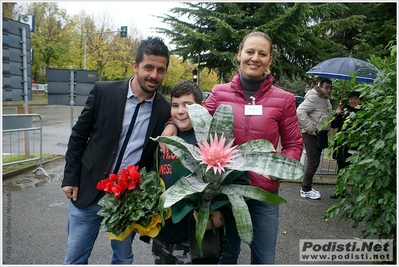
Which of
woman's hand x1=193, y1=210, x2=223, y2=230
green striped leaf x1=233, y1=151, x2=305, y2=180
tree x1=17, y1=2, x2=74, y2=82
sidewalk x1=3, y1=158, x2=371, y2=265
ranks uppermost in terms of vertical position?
tree x1=17, y1=2, x2=74, y2=82

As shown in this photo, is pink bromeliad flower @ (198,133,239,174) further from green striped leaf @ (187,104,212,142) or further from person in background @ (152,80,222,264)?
person in background @ (152,80,222,264)

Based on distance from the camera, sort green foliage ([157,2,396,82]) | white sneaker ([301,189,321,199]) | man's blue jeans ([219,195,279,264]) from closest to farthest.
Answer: man's blue jeans ([219,195,279,264]), white sneaker ([301,189,321,199]), green foliage ([157,2,396,82])

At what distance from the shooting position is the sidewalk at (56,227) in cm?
319

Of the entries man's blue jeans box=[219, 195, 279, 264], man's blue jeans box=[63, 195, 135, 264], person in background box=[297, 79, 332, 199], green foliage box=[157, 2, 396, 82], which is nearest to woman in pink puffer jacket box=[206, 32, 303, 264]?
man's blue jeans box=[219, 195, 279, 264]

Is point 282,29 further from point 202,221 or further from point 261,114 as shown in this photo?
point 202,221

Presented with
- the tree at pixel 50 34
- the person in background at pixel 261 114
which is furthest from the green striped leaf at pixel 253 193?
the tree at pixel 50 34

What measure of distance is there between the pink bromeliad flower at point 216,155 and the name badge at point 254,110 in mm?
527

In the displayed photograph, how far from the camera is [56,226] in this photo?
3.83 metres

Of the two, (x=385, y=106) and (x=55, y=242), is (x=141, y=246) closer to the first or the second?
(x=55, y=242)

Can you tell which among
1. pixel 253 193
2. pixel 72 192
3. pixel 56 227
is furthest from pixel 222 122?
pixel 56 227

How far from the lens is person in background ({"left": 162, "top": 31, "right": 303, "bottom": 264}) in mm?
1937

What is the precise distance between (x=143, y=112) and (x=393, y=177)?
1.66m

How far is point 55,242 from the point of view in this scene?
135 inches

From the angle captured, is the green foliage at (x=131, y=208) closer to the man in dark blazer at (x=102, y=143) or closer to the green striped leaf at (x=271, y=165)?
the man in dark blazer at (x=102, y=143)
